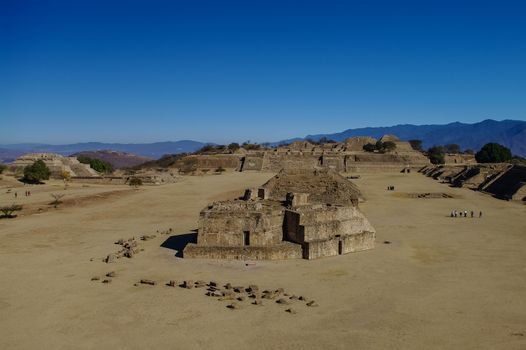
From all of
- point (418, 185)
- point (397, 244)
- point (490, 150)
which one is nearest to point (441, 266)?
point (397, 244)

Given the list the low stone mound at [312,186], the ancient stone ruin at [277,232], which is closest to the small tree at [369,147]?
the low stone mound at [312,186]

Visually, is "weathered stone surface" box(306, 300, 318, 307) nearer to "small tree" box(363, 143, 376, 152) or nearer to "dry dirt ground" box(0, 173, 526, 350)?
"dry dirt ground" box(0, 173, 526, 350)

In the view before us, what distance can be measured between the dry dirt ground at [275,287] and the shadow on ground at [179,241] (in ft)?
0.74

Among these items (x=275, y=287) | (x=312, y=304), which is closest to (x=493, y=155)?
(x=275, y=287)

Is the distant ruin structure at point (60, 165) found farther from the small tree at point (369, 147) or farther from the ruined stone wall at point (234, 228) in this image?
the small tree at point (369, 147)

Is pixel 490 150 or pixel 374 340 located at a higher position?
pixel 490 150

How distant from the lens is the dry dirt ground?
1038cm

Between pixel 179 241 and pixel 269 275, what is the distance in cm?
671

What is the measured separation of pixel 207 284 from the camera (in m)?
14.1

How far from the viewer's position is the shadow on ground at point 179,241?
18.8m

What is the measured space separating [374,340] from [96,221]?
2056 centimetres

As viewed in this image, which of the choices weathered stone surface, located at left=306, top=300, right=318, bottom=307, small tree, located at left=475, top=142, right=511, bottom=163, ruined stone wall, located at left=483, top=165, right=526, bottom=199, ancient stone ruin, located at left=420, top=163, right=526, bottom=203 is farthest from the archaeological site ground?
small tree, located at left=475, top=142, right=511, bottom=163

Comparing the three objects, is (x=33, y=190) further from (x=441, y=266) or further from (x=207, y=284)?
(x=441, y=266)

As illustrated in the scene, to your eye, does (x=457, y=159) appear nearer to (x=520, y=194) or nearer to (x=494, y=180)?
(x=494, y=180)
